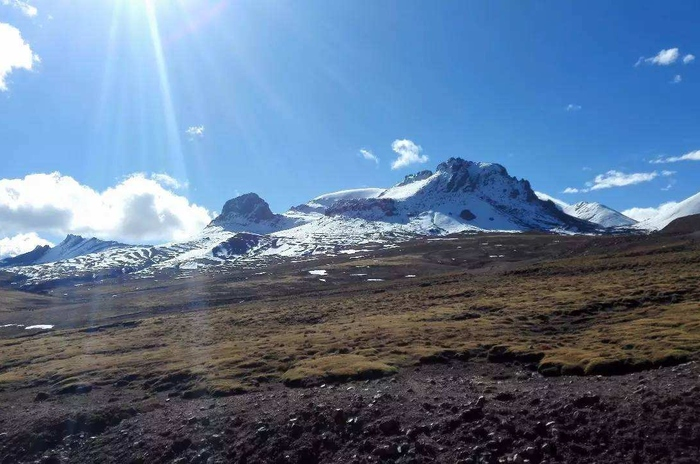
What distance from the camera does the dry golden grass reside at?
3130cm

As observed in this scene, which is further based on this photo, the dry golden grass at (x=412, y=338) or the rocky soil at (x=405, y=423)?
the dry golden grass at (x=412, y=338)

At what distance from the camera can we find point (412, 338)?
41.7 metres

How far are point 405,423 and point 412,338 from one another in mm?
20323

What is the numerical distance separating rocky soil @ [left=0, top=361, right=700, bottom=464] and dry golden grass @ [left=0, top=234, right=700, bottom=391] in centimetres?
301

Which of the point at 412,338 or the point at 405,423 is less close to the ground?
the point at 412,338

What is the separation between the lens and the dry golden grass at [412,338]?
31.3 metres

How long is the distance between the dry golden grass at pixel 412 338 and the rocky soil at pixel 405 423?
119 inches

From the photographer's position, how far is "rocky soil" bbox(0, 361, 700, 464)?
59.0 feet

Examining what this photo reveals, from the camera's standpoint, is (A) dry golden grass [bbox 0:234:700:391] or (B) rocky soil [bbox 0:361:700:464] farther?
(A) dry golden grass [bbox 0:234:700:391]

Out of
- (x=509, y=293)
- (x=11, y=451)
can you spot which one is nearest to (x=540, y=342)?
(x=11, y=451)

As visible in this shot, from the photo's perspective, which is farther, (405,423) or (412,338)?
(412,338)

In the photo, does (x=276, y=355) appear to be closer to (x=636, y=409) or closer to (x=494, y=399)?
(x=494, y=399)

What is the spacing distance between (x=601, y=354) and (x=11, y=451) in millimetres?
30599

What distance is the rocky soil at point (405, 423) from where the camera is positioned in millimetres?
17969
